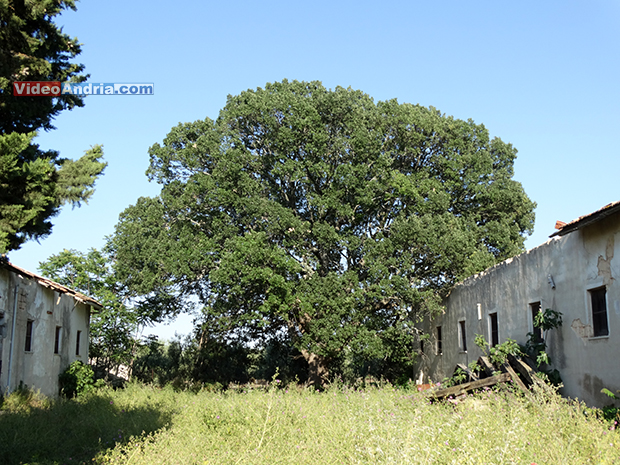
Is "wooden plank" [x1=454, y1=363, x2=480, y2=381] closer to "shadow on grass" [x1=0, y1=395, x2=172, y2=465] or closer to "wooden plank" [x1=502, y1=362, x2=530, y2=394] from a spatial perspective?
"wooden plank" [x1=502, y1=362, x2=530, y2=394]

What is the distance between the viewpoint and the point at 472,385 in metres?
14.1

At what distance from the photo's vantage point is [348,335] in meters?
19.7

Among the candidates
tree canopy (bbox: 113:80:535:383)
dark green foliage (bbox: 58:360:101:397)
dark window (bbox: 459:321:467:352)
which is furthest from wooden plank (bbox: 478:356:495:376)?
dark green foliage (bbox: 58:360:101:397)

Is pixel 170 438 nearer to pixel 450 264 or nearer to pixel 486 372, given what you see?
pixel 486 372

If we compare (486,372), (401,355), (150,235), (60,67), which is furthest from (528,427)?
(150,235)

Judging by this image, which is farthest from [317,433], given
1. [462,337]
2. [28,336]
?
[28,336]

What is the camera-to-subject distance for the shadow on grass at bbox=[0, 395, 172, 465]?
9.22 m

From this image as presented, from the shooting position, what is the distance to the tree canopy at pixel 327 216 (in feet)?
66.0

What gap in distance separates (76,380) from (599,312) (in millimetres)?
18844

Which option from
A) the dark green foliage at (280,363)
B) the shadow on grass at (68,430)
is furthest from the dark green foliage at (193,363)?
the shadow on grass at (68,430)

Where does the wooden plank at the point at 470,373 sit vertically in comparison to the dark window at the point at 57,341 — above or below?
below

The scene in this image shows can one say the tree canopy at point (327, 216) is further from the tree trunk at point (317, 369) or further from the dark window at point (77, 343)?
the dark window at point (77, 343)

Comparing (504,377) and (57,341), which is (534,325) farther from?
(57,341)

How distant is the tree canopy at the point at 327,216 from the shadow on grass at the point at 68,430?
7500 mm
